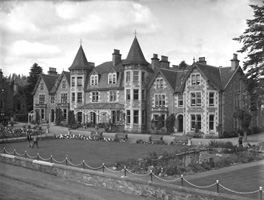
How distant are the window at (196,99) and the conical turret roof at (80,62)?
1833 cm

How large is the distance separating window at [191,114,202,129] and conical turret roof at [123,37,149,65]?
32.4ft

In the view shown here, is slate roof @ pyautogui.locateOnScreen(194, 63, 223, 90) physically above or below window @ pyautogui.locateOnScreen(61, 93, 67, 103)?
above

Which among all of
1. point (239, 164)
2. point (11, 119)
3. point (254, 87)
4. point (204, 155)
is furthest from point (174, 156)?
point (11, 119)

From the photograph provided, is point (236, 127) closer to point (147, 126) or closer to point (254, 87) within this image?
point (147, 126)

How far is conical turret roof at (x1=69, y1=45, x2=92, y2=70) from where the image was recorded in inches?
A: 1984

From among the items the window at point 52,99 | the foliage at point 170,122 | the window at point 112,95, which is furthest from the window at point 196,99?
the window at point 52,99

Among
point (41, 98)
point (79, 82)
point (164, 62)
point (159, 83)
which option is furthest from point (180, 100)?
point (41, 98)

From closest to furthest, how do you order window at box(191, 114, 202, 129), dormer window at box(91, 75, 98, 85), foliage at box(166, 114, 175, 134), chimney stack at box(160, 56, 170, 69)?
window at box(191, 114, 202, 129) < foliage at box(166, 114, 175, 134) < chimney stack at box(160, 56, 170, 69) < dormer window at box(91, 75, 98, 85)

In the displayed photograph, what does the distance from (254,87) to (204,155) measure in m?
5.86

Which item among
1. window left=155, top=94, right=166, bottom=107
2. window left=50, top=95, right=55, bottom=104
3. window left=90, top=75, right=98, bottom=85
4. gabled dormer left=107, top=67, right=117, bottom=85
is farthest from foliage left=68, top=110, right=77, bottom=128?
window left=155, top=94, right=166, bottom=107

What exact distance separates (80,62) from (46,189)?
35790mm

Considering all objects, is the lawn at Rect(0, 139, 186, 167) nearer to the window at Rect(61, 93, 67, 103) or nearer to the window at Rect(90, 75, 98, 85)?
the window at Rect(90, 75, 98, 85)

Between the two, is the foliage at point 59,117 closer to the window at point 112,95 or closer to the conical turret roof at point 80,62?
the conical turret roof at point 80,62

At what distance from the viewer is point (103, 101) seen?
48844 millimetres
